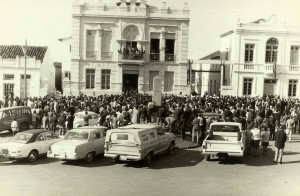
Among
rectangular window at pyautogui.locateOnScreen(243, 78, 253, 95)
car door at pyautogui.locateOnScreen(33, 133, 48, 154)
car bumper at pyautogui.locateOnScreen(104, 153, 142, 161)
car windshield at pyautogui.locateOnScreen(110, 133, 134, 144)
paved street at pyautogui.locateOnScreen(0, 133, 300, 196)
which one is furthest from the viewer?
rectangular window at pyautogui.locateOnScreen(243, 78, 253, 95)

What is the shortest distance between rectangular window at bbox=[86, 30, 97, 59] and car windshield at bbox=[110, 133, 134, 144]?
2378 centimetres

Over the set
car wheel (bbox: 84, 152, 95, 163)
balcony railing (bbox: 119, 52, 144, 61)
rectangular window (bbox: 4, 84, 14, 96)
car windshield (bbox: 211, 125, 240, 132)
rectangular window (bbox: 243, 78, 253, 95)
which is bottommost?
car wheel (bbox: 84, 152, 95, 163)

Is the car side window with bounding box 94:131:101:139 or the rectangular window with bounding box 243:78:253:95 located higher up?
the rectangular window with bounding box 243:78:253:95

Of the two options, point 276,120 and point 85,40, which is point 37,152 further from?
point 85,40

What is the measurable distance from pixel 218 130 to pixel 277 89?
23993 millimetres

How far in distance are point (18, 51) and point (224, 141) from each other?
29.4 metres

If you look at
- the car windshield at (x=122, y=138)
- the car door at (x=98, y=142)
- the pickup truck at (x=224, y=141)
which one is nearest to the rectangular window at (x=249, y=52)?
the pickup truck at (x=224, y=141)

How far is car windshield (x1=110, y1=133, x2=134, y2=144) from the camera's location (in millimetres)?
14570

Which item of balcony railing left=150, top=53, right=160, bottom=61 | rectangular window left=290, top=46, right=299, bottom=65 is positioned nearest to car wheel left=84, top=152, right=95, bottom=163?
balcony railing left=150, top=53, right=160, bottom=61

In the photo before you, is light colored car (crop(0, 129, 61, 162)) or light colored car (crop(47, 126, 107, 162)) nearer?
light colored car (crop(47, 126, 107, 162))

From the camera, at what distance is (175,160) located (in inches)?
631

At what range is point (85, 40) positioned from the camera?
123 feet

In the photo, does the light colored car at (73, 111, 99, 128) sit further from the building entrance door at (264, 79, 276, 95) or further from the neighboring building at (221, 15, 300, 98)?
the building entrance door at (264, 79, 276, 95)

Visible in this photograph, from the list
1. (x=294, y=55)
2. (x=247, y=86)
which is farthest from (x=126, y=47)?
(x=294, y=55)
